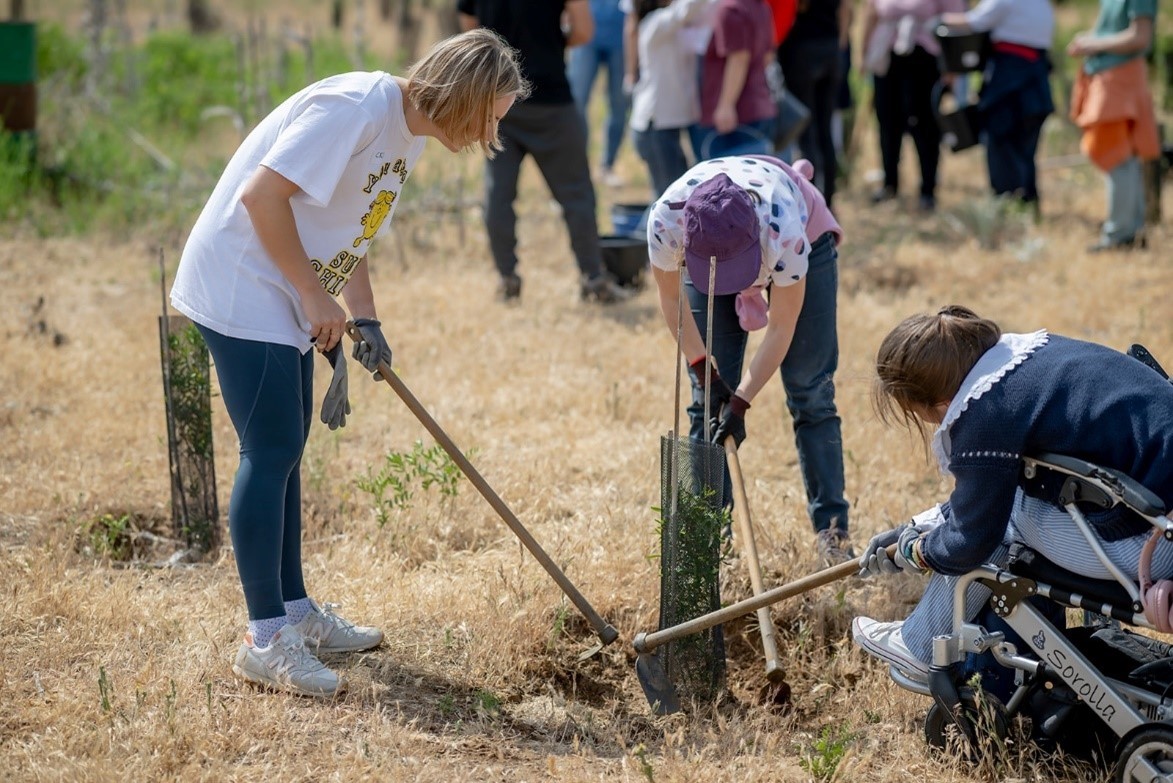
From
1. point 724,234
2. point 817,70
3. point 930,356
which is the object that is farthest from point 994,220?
point 930,356

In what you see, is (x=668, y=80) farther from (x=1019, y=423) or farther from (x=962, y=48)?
(x=1019, y=423)

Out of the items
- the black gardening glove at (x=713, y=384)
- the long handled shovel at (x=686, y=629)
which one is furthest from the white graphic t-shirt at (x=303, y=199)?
the long handled shovel at (x=686, y=629)

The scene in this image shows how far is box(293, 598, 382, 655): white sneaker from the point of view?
11.1 ft

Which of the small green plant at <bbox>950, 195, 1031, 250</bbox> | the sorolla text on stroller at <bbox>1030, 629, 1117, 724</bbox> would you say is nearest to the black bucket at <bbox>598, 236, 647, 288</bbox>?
the small green plant at <bbox>950, 195, 1031, 250</bbox>

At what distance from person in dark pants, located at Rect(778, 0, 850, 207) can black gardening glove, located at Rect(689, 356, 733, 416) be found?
441 centimetres

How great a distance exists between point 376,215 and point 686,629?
4.18ft

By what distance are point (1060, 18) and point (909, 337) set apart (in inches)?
724

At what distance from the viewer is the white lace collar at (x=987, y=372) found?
2.72 meters

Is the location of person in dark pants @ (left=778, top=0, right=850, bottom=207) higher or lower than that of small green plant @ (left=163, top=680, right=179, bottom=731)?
higher

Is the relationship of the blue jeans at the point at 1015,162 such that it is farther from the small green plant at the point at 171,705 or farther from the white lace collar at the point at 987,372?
the small green plant at the point at 171,705

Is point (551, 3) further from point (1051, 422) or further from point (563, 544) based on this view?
point (1051, 422)

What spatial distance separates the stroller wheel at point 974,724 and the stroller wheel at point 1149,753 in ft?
0.98

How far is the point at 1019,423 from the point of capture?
2678 millimetres

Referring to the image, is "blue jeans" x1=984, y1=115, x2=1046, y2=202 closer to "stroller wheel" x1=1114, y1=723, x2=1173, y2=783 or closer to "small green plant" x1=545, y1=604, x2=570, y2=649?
"small green plant" x1=545, y1=604, x2=570, y2=649
